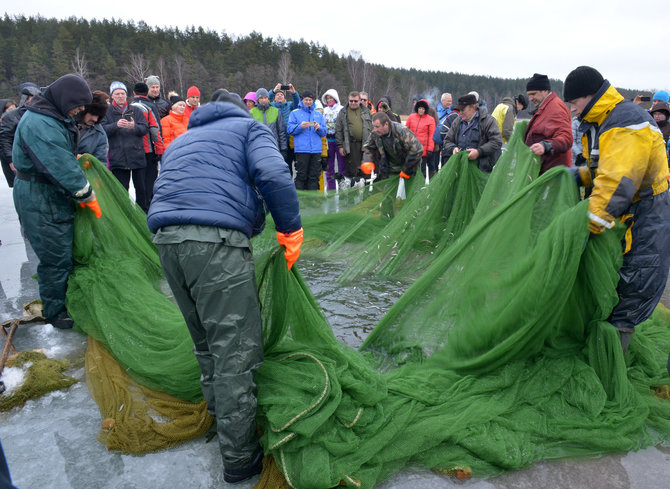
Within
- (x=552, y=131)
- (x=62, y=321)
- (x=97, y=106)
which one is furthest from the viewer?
(x=552, y=131)

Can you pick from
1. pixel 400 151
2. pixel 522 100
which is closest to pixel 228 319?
pixel 400 151

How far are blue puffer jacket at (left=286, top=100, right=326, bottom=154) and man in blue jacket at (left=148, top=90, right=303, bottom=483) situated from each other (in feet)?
19.7

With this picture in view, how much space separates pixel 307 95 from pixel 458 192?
4414 millimetres

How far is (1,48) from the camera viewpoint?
184 ft

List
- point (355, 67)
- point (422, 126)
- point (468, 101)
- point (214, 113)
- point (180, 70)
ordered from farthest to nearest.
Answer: point (355, 67), point (180, 70), point (422, 126), point (468, 101), point (214, 113)

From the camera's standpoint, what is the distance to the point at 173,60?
6334 centimetres

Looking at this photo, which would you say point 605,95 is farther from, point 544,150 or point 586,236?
point 544,150

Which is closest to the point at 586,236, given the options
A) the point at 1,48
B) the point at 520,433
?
the point at 520,433

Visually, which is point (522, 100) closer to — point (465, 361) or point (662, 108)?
point (662, 108)

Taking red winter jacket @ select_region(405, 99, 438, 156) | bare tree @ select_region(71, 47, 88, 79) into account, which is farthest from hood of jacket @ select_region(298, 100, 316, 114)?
bare tree @ select_region(71, 47, 88, 79)

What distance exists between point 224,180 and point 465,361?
178cm

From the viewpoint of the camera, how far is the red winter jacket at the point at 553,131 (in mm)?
4262

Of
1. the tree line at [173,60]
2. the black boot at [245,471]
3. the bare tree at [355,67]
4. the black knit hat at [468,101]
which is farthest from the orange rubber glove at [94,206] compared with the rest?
the bare tree at [355,67]

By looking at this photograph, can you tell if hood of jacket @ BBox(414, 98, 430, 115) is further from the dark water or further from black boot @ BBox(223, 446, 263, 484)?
black boot @ BBox(223, 446, 263, 484)
